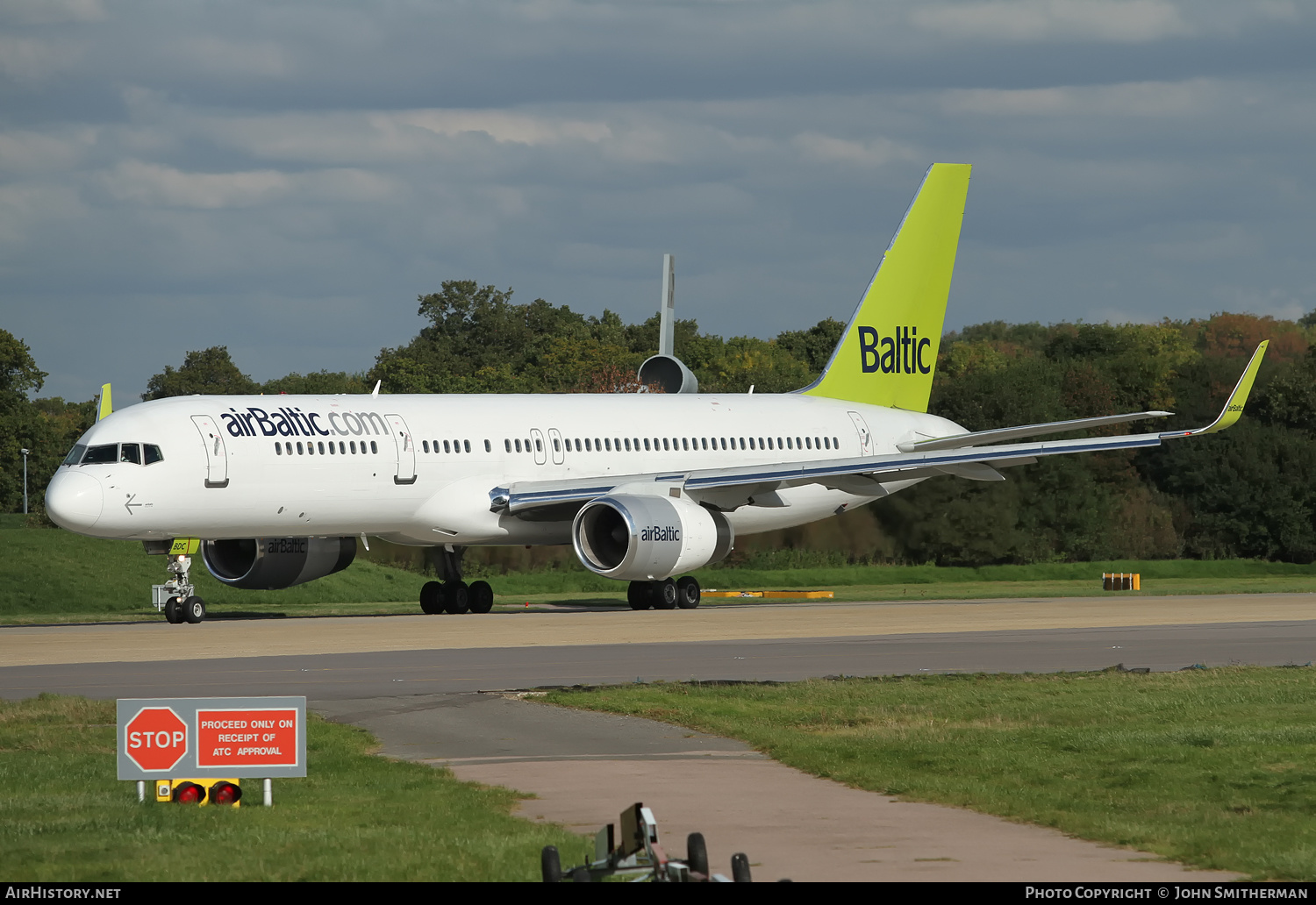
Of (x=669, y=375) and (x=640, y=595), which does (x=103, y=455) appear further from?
(x=669, y=375)

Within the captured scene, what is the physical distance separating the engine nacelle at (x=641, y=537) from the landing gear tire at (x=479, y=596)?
3.86 m

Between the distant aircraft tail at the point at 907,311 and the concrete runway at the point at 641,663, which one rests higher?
the distant aircraft tail at the point at 907,311

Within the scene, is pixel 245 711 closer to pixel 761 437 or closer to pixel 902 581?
pixel 761 437

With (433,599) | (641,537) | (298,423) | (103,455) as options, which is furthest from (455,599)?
(103,455)

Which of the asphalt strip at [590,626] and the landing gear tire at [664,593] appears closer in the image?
the asphalt strip at [590,626]

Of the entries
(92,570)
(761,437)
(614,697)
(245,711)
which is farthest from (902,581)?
(245,711)

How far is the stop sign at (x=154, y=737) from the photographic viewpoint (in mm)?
11477

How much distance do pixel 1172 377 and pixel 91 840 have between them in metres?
68.8

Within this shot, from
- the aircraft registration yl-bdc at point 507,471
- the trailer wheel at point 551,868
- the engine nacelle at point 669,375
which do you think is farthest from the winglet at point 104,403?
the trailer wheel at point 551,868

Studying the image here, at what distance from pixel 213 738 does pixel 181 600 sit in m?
22.3

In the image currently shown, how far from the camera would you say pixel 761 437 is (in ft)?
138

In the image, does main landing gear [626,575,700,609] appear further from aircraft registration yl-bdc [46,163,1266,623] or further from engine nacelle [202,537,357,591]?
engine nacelle [202,537,357,591]

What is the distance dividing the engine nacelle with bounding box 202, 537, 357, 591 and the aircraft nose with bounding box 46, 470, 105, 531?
4.81 metres

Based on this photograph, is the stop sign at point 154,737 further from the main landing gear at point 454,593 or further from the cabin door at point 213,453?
the main landing gear at point 454,593
